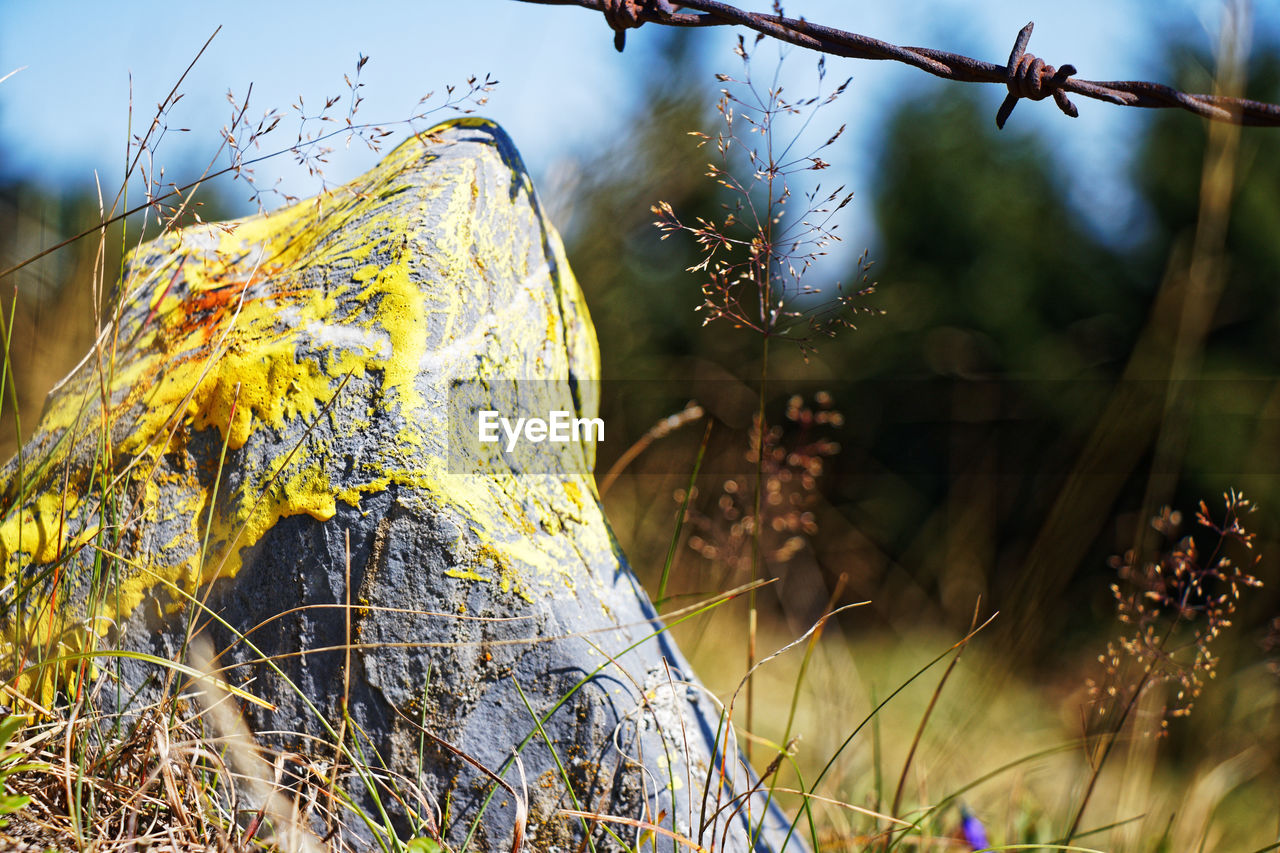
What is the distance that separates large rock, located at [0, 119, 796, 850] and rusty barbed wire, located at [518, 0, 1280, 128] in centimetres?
58

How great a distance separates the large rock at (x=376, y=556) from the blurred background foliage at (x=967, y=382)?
209cm

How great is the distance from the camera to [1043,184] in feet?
16.2

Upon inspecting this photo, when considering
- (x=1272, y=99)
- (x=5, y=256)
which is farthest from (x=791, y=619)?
(x=5, y=256)

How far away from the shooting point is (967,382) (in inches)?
190

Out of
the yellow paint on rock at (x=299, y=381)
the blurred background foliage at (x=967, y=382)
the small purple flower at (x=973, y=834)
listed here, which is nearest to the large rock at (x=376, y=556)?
the yellow paint on rock at (x=299, y=381)

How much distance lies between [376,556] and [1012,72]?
1160 millimetres

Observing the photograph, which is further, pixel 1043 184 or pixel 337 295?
pixel 1043 184

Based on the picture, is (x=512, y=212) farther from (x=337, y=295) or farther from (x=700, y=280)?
(x=700, y=280)

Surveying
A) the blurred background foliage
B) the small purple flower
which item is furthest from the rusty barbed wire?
the blurred background foliage

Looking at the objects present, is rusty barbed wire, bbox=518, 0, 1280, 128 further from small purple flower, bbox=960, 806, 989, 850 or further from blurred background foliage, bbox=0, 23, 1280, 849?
blurred background foliage, bbox=0, 23, 1280, 849

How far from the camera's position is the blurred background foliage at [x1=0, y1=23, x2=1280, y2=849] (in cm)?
363

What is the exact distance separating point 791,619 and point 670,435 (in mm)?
1275

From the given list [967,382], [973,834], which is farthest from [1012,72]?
[967,382]

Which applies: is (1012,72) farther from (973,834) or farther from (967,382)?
(967,382)
